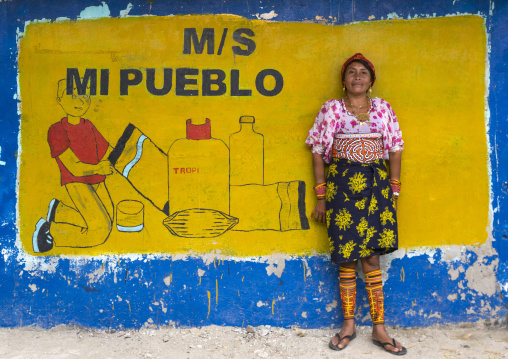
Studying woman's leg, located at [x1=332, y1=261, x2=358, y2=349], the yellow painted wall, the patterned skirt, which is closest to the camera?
the patterned skirt

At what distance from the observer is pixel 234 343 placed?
296 centimetres

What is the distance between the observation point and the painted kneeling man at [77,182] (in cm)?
306

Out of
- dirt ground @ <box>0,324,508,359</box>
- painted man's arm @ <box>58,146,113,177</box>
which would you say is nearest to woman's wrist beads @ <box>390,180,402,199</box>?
dirt ground @ <box>0,324,508,359</box>

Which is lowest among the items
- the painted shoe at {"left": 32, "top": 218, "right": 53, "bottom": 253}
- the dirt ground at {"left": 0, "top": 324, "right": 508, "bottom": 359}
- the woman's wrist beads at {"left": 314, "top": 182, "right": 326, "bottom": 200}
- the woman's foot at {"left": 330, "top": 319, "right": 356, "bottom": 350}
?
the dirt ground at {"left": 0, "top": 324, "right": 508, "bottom": 359}

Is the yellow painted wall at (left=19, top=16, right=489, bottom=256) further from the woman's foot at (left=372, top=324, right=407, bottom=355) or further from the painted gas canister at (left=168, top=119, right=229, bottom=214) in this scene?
the woman's foot at (left=372, top=324, right=407, bottom=355)

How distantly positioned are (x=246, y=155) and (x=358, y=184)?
31.6 inches

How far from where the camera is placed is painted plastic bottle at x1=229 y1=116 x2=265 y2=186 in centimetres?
305

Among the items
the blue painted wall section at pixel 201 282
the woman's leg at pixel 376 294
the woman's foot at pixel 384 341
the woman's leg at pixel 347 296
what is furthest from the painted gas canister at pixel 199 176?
the woman's foot at pixel 384 341

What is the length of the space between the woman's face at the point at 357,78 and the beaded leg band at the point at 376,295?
3.94 ft

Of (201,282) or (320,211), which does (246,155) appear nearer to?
(320,211)

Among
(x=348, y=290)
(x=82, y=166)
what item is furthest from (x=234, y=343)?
(x=82, y=166)

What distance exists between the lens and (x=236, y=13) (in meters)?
3.02

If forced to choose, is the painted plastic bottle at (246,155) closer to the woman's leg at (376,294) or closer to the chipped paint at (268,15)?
the chipped paint at (268,15)

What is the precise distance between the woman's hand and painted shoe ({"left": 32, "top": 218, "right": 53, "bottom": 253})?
188 centimetres
